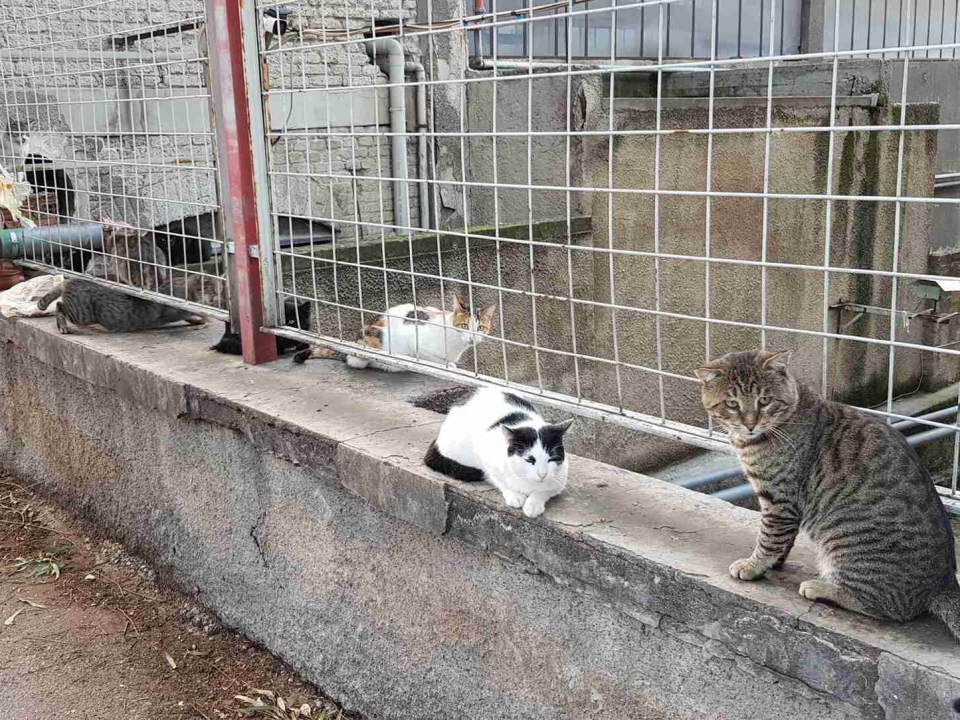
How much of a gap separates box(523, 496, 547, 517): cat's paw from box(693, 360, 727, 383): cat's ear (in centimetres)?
51

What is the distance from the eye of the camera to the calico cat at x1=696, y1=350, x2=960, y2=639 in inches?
68.6

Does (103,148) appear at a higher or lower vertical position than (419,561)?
higher

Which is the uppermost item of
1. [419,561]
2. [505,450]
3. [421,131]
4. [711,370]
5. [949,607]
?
[421,131]

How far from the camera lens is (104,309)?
418 centimetres

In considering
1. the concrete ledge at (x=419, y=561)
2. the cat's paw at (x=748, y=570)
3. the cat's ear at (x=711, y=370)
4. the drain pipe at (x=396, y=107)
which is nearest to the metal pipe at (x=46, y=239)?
the concrete ledge at (x=419, y=561)

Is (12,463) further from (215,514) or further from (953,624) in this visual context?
(953,624)

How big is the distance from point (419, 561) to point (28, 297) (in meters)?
2.95

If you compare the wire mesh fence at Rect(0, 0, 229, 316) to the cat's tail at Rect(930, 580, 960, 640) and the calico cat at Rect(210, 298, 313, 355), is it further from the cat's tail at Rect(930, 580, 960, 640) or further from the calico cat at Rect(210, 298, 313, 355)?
the cat's tail at Rect(930, 580, 960, 640)

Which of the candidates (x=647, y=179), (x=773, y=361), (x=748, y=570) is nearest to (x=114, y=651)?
(x=748, y=570)

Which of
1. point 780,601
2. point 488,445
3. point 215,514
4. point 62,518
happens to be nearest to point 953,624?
point 780,601

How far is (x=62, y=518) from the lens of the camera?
13.8 feet

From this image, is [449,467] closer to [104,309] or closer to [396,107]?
[104,309]

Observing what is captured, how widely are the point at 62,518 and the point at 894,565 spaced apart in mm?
3645

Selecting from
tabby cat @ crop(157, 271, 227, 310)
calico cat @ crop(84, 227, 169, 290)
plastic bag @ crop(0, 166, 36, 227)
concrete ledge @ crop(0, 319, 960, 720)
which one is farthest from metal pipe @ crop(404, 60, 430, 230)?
concrete ledge @ crop(0, 319, 960, 720)
